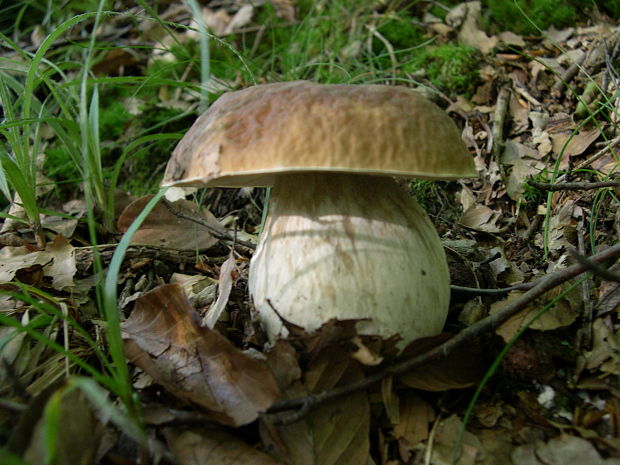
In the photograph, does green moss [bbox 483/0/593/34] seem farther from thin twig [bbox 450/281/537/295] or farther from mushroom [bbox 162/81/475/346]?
mushroom [bbox 162/81/475/346]

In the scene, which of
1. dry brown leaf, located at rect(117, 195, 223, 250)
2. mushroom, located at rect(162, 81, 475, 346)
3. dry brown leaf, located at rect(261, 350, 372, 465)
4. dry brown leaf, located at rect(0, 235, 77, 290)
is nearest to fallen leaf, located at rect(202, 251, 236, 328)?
mushroom, located at rect(162, 81, 475, 346)

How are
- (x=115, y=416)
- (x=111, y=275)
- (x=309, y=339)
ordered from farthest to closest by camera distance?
(x=309, y=339)
(x=111, y=275)
(x=115, y=416)

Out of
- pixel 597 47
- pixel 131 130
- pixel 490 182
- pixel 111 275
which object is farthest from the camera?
pixel 131 130

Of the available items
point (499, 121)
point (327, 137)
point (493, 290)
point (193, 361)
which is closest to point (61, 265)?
point (193, 361)

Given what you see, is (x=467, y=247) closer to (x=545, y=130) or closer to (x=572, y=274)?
(x=572, y=274)

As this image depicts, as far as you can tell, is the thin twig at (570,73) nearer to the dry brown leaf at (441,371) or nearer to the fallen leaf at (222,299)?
the dry brown leaf at (441,371)

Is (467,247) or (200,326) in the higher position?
(200,326)

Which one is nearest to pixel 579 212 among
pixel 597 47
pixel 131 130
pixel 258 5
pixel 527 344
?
pixel 527 344
